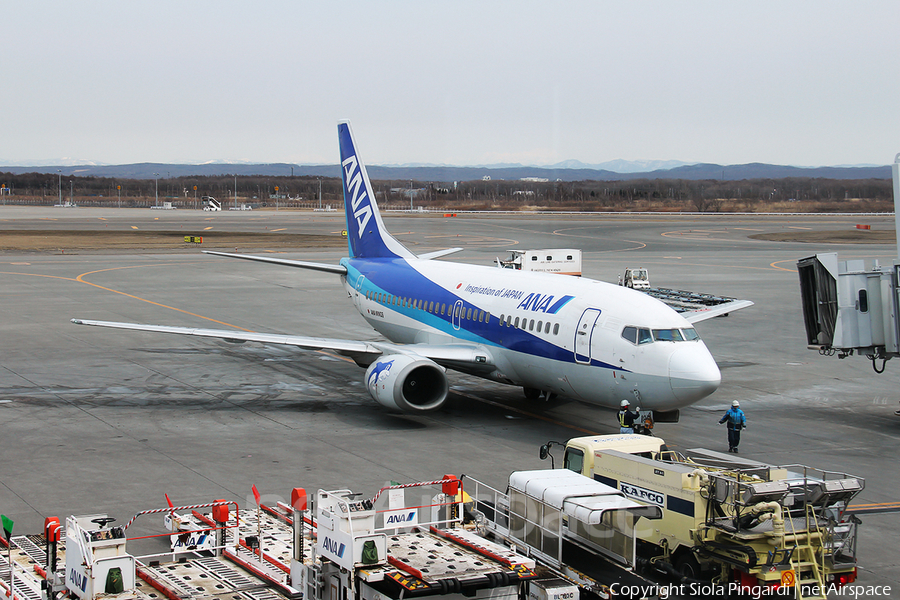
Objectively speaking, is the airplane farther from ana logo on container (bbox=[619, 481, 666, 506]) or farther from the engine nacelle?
ana logo on container (bbox=[619, 481, 666, 506])

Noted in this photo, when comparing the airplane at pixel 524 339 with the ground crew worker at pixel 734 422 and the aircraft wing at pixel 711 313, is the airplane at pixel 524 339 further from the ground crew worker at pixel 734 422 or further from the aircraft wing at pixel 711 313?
the ground crew worker at pixel 734 422

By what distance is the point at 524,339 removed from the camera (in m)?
24.0

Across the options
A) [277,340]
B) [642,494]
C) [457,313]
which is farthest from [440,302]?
[642,494]

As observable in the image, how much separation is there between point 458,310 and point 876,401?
13216 millimetres

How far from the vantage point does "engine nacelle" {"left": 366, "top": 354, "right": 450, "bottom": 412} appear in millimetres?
23656

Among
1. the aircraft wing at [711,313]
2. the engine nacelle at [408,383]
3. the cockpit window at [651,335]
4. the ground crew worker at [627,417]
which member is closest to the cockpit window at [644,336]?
the cockpit window at [651,335]

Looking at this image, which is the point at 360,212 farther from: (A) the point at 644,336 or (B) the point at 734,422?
(B) the point at 734,422

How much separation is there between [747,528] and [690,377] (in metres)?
8.31

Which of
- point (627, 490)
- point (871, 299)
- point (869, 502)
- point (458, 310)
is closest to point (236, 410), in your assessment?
point (458, 310)

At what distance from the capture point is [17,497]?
17.3m

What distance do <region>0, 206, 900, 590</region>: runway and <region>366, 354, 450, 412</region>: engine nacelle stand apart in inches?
26.6

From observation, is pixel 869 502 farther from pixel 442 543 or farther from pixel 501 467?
pixel 442 543

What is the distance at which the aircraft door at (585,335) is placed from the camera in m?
22.1

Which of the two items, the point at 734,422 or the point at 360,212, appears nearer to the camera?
the point at 734,422
